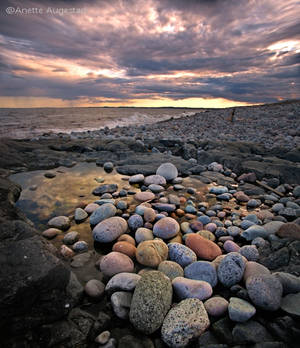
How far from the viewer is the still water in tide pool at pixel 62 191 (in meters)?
2.98

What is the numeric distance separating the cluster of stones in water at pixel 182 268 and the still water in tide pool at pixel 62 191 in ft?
0.82

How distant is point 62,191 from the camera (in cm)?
400

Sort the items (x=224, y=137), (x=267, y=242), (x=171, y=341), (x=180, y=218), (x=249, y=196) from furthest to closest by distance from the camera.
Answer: (x=224, y=137) → (x=249, y=196) → (x=180, y=218) → (x=267, y=242) → (x=171, y=341)

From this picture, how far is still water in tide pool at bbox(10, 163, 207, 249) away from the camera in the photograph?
9.79 feet

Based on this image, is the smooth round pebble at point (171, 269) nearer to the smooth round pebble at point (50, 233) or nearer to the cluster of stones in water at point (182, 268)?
the cluster of stones in water at point (182, 268)

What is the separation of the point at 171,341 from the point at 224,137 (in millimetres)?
9454

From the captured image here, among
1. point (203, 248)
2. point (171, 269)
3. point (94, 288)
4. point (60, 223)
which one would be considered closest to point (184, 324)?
point (171, 269)

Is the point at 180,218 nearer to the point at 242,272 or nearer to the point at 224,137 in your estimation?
the point at 242,272

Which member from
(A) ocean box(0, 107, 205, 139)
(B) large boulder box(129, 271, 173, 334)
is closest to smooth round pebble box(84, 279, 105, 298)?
(B) large boulder box(129, 271, 173, 334)

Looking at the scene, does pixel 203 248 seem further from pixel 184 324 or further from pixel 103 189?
pixel 103 189

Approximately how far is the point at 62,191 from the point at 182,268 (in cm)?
276

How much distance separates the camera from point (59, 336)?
1.40m

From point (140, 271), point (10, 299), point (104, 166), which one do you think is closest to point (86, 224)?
point (140, 271)

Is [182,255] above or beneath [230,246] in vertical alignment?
above
